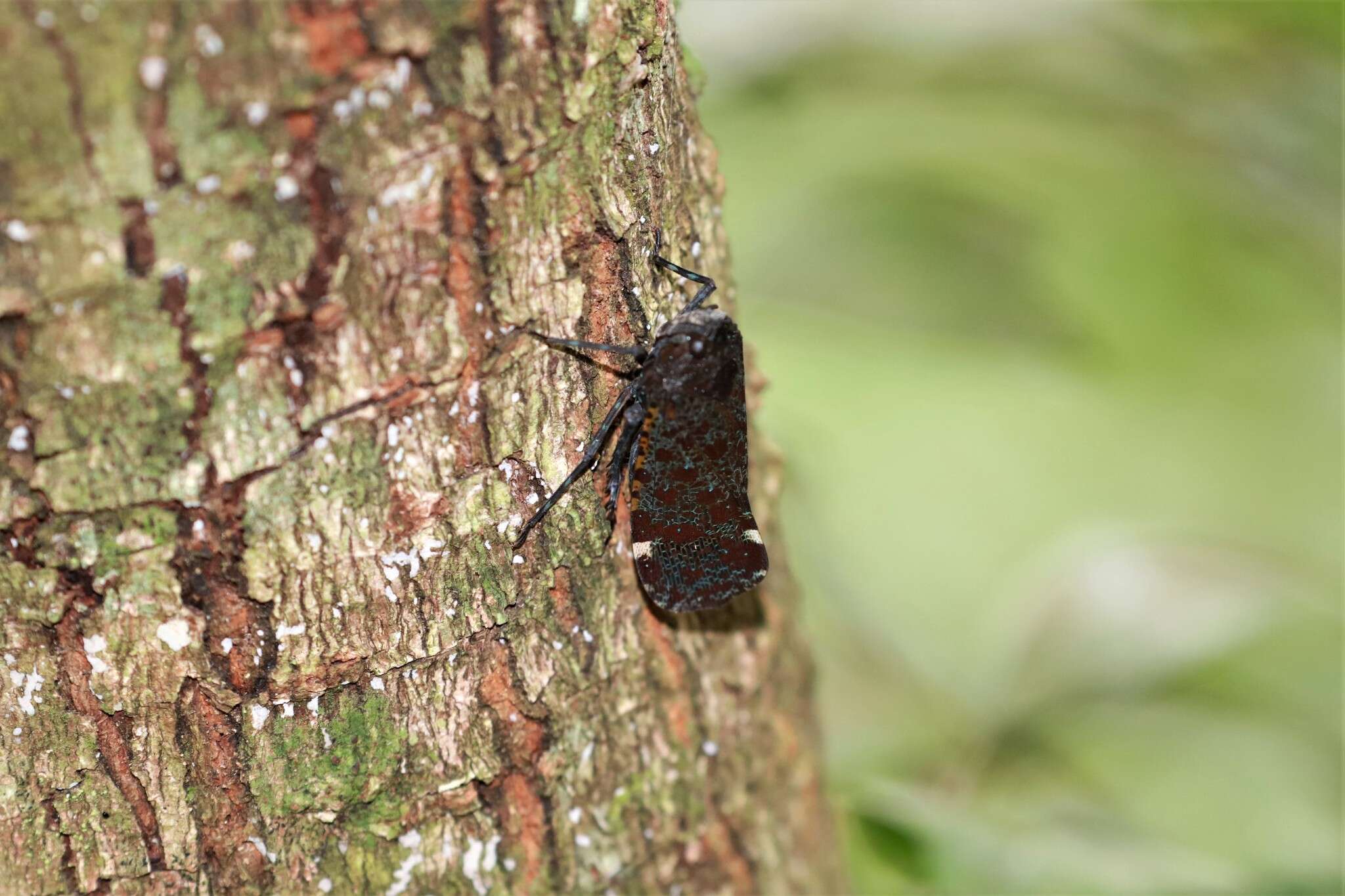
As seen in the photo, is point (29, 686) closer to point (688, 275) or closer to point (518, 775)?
point (518, 775)

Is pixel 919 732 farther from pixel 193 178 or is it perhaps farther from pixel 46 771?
pixel 193 178

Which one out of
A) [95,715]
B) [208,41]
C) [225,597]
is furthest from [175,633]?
[208,41]

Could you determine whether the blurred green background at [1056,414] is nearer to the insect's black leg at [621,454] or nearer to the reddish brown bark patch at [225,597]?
the insect's black leg at [621,454]

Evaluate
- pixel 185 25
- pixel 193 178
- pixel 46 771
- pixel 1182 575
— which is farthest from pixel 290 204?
pixel 1182 575

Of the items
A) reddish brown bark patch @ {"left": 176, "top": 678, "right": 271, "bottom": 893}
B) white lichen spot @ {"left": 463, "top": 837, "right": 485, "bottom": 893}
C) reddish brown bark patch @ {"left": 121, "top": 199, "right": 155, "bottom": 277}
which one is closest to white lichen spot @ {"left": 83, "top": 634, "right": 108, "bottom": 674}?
reddish brown bark patch @ {"left": 176, "top": 678, "right": 271, "bottom": 893}

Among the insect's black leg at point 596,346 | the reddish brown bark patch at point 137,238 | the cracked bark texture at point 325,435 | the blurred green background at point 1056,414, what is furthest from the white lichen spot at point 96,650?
the blurred green background at point 1056,414

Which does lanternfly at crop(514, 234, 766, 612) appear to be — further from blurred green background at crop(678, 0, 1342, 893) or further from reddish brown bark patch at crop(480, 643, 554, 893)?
blurred green background at crop(678, 0, 1342, 893)

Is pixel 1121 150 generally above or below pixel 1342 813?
above
